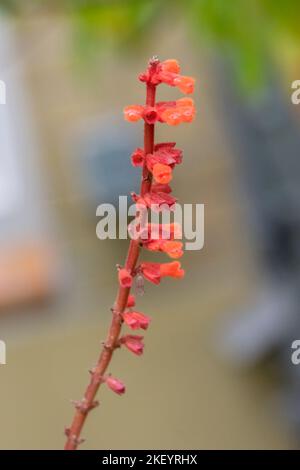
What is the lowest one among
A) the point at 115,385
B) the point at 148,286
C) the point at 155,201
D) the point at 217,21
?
the point at 148,286

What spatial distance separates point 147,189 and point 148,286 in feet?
14.8

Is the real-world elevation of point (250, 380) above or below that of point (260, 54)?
below

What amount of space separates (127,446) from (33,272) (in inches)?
48.9

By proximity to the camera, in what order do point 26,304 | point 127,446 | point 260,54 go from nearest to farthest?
point 260,54 < point 127,446 < point 26,304

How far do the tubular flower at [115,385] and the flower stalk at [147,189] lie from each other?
0.01m

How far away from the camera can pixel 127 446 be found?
14.2 ft

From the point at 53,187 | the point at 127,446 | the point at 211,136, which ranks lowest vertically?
the point at 127,446

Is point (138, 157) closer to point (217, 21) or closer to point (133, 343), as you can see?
point (133, 343)

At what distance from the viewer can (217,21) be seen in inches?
52.6

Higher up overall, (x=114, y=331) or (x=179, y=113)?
(x=179, y=113)

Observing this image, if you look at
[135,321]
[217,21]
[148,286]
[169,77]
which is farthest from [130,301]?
[148,286]

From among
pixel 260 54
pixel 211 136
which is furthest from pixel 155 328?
pixel 260 54
